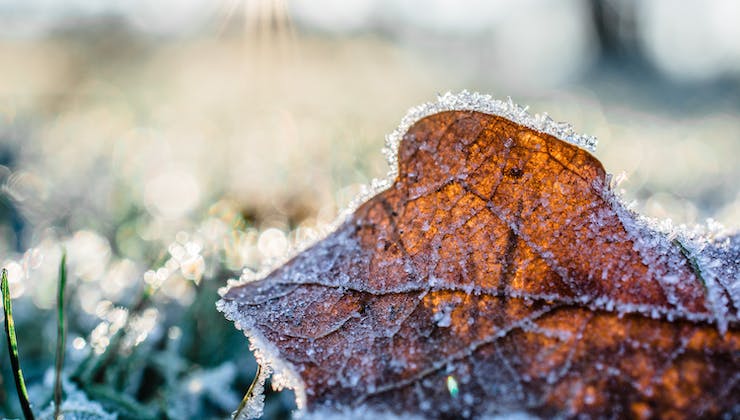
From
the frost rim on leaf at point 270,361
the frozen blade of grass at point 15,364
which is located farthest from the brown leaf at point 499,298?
the frozen blade of grass at point 15,364

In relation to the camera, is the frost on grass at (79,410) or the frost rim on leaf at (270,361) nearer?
the frost rim on leaf at (270,361)

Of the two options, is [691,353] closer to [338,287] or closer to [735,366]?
[735,366]

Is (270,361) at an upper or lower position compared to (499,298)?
lower

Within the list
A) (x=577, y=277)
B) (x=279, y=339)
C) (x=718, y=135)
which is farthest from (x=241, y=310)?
(x=718, y=135)

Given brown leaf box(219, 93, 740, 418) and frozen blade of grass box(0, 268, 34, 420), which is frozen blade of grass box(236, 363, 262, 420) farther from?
frozen blade of grass box(0, 268, 34, 420)

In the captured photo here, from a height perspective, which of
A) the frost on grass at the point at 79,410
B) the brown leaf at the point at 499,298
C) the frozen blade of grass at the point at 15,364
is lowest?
the frost on grass at the point at 79,410

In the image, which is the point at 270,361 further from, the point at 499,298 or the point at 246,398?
the point at 499,298

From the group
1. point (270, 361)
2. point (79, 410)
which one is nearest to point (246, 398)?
point (270, 361)

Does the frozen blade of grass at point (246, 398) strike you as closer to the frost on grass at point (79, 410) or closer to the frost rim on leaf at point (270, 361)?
the frost rim on leaf at point (270, 361)

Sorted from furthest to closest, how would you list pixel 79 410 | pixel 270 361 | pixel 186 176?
1. pixel 186 176
2. pixel 79 410
3. pixel 270 361
